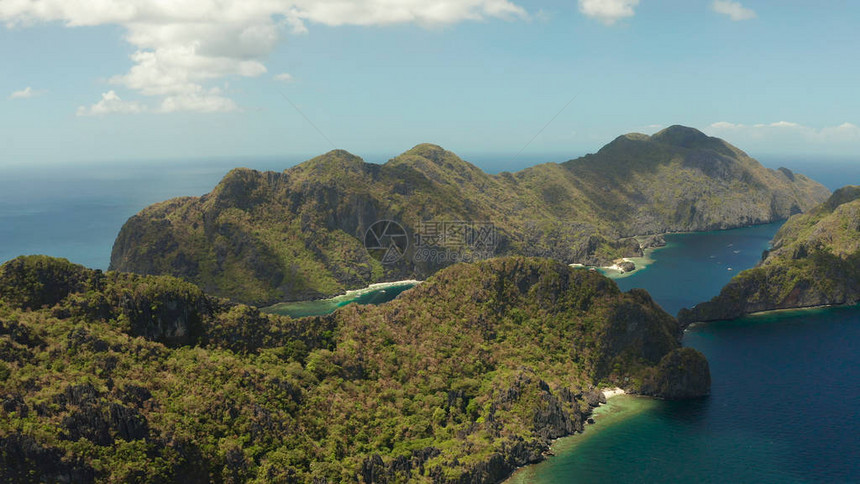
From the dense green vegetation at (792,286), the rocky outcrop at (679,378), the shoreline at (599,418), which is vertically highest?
the dense green vegetation at (792,286)

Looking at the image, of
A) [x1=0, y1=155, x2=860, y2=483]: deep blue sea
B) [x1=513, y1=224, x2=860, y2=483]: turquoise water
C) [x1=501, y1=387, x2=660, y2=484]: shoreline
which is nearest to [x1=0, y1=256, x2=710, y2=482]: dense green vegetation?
[x1=501, y1=387, x2=660, y2=484]: shoreline

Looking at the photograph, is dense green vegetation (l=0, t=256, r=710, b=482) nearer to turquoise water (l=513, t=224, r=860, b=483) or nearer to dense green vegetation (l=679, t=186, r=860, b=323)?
turquoise water (l=513, t=224, r=860, b=483)

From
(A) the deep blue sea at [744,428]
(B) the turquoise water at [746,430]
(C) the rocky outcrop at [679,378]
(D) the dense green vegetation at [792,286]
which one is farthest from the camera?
(D) the dense green vegetation at [792,286]

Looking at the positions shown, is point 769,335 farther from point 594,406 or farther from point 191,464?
point 191,464

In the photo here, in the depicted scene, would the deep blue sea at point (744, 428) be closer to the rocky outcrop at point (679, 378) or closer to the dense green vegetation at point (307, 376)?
the rocky outcrop at point (679, 378)

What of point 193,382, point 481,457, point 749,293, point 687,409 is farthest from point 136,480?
point 749,293

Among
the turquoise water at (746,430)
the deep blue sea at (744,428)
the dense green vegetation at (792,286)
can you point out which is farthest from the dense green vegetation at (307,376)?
the dense green vegetation at (792,286)

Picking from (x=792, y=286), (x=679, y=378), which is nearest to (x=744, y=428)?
(x=679, y=378)
